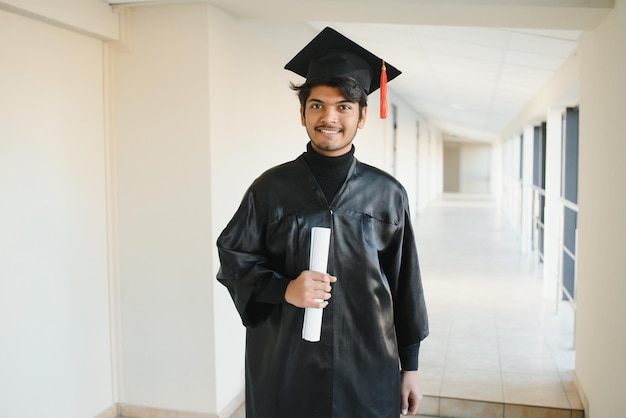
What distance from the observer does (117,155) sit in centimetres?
314

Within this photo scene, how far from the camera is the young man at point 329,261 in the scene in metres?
1.62

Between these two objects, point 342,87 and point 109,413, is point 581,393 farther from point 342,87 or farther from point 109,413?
point 342,87

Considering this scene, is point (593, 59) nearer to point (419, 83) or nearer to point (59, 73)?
point (59, 73)

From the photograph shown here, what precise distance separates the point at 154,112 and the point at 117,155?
0.92 feet

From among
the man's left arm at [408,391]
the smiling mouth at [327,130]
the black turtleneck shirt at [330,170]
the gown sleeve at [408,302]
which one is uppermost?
the smiling mouth at [327,130]

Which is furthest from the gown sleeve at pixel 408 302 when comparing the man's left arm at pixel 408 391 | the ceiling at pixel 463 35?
the ceiling at pixel 463 35

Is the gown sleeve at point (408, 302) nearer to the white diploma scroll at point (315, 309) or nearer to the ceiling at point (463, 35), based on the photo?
the white diploma scroll at point (315, 309)

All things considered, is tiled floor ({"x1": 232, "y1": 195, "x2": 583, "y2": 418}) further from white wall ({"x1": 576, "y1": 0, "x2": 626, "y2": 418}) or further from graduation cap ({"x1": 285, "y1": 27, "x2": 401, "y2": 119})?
graduation cap ({"x1": 285, "y1": 27, "x2": 401, "y2": 119})

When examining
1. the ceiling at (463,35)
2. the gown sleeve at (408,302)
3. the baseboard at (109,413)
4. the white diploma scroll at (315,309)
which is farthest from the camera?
the baseboard at (109,413)

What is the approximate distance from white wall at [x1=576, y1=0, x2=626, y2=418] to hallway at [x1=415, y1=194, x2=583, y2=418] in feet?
1.07

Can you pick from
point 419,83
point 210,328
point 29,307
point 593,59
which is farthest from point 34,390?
point 419,83

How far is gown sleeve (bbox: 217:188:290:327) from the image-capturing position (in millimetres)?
1624

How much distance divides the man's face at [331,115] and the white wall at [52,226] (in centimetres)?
144

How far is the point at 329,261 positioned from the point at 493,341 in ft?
10.5
